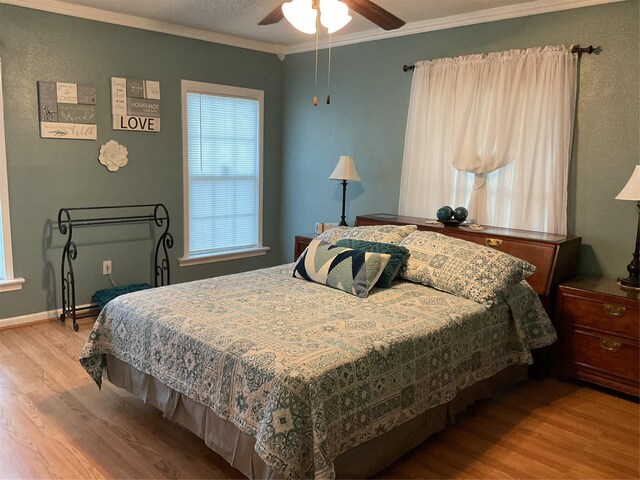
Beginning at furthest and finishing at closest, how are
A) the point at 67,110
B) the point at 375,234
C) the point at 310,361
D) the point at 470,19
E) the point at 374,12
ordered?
1. the point at 67,110
2. the point at 470,19
3. the point at 375,234
4. the point at 374,12
5. the point at 310,361

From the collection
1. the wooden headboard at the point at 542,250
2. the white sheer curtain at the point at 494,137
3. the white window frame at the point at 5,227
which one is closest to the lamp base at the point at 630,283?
the wooden headboard at the point at 542,250

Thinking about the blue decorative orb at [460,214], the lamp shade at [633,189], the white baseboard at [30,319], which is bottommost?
the white baseboard at [30,319]

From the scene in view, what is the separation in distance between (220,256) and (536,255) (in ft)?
9.64

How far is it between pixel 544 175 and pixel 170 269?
319 cm

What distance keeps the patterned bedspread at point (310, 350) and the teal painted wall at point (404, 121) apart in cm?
85

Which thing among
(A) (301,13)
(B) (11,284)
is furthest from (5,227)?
(A) (301,13)

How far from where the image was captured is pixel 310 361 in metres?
1.92

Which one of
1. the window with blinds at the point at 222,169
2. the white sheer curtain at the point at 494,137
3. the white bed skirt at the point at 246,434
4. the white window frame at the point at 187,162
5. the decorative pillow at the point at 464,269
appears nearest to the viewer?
the white bed skirt at the point at 246,434

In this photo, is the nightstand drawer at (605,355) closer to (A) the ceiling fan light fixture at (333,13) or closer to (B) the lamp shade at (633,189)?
(B) the lamp shade at (633,189)

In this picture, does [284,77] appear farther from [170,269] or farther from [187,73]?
[170,269]

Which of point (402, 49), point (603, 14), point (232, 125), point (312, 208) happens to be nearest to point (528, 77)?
point (603, 14)

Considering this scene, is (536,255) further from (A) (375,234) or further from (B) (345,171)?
(B) (345,171)

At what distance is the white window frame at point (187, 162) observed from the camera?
4.65m

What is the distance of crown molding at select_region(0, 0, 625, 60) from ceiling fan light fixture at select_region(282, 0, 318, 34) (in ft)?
5.76
